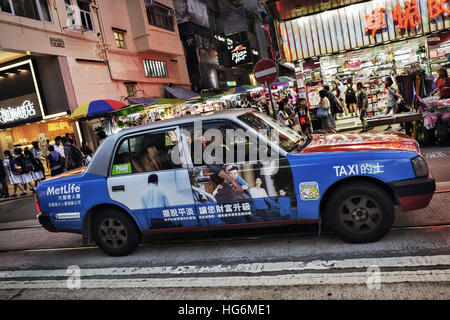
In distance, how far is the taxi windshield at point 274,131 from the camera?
163 inches

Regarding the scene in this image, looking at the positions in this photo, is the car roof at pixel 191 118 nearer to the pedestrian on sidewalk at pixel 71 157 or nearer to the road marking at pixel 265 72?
the road marking at pixel 265 72

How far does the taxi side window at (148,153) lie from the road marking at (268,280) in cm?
134

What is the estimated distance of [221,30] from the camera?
1769 inches

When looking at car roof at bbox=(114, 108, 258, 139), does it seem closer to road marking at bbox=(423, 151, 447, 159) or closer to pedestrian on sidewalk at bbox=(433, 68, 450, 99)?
road marking at bbox=(423, 151, 447, 159)

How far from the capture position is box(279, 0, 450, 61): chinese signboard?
476 inches

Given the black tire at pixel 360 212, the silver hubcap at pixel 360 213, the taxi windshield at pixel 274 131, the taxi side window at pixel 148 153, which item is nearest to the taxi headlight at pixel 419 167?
the black tire at pixel 360 212

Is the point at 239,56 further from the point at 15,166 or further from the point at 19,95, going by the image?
the point at 15,166

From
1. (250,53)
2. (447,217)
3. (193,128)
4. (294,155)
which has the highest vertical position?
(250,53)

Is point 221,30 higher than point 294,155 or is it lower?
higher

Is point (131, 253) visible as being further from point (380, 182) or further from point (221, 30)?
point (221, 30)

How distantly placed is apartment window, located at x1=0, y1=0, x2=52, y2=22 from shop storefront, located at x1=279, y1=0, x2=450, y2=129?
434 inches

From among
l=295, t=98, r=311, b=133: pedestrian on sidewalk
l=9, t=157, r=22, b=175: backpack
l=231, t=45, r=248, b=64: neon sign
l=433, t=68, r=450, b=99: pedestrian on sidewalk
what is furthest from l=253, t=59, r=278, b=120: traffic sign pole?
l=231, t=45, r=248, b=64: neon sign

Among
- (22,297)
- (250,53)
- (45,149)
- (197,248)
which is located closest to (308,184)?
(197,248)
